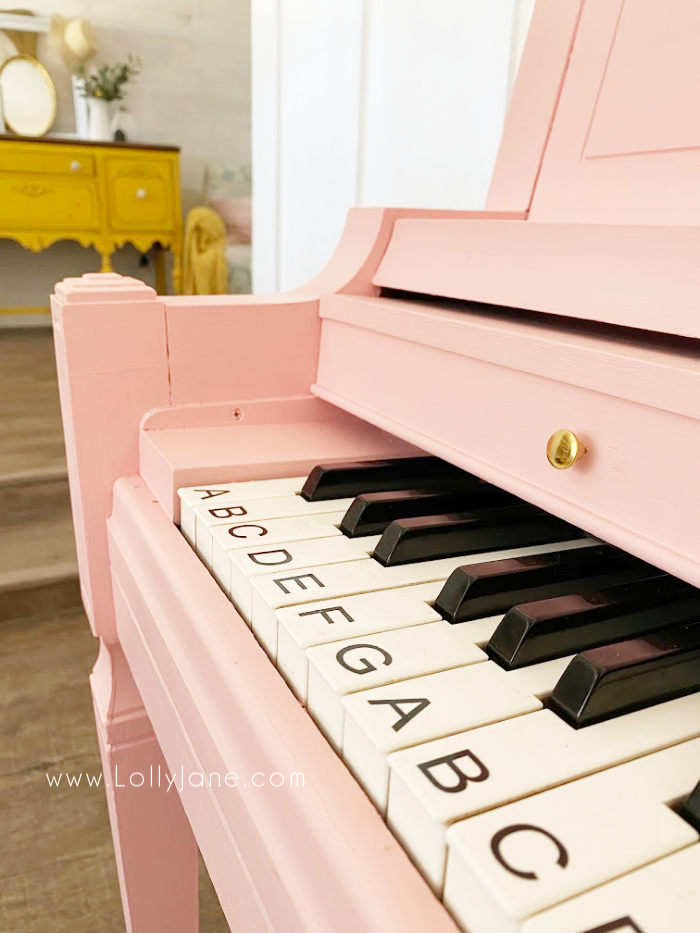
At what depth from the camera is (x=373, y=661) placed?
41 centimetres

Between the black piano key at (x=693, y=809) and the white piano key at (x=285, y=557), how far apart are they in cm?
26

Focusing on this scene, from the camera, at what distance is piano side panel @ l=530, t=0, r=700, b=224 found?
23.8 inches

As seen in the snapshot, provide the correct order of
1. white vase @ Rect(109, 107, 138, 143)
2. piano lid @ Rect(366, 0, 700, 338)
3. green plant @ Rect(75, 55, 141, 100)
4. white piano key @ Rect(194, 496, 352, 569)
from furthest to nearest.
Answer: white vase @ Rect(109, 107, 138, 143) → green plant @ Rect(75, 55, 141, 100) → white piano key @ Rect(194, 496, 352, 569) → piano lid @ Rect(366, 0, 700, 338)

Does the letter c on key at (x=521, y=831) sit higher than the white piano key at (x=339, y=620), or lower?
lower

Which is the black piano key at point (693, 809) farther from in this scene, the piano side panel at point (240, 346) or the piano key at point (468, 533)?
the piano side panel at point (240, 346)

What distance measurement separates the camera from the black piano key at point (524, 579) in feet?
1.51

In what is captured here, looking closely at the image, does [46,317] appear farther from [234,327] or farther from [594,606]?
[594,606]

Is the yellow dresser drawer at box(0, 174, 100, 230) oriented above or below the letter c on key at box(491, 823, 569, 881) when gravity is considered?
above

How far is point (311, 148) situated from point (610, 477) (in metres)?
1.21

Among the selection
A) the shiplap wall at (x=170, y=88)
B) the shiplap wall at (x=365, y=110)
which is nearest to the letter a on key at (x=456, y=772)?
the shiplap wall at (x=365, y=110)

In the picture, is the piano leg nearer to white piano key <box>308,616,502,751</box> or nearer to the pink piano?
the pink piano

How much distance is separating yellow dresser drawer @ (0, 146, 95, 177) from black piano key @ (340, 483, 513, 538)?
3374 millimetres

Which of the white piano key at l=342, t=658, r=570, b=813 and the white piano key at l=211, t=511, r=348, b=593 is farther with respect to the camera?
the white piano key at l=211, t=511, r=348, b=593

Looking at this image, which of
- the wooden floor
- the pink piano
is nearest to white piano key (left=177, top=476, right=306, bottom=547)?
the pink piano
